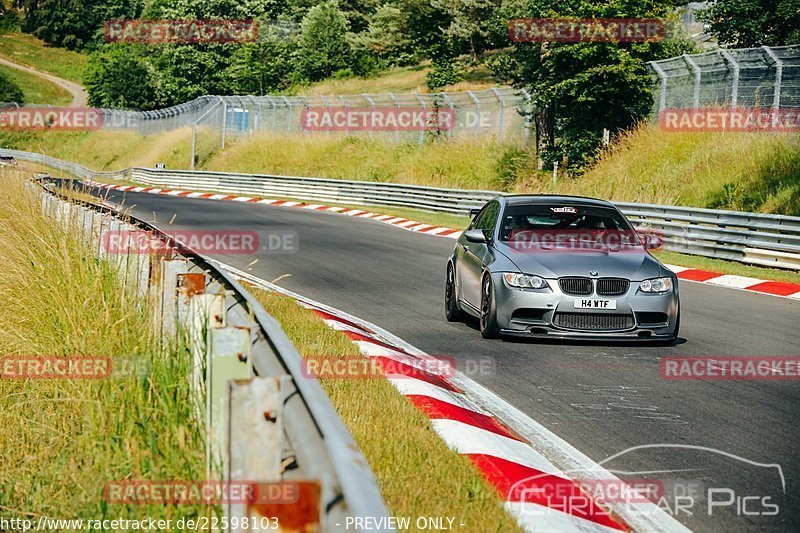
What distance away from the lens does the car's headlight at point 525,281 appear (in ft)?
35.4

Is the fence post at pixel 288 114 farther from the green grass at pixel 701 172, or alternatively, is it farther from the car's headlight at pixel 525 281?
the car's headlight at pixel 525 281

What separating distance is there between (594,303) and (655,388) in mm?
2004

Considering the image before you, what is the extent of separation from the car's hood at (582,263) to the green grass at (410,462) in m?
3.30

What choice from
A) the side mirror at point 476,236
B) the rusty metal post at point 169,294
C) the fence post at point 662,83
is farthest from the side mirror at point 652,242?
the fence post at point 662,83

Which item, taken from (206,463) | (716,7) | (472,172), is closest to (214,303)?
(206,463)

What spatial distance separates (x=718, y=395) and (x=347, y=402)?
3.23 m

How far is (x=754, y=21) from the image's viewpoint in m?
45.6

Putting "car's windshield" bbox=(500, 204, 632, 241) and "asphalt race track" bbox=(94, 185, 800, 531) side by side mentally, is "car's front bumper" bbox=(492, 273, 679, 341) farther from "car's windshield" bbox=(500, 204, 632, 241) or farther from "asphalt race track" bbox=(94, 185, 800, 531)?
"car's windshield" bbox=(500, 204, 632, 241)

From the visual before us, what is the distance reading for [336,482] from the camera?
8.84 feet

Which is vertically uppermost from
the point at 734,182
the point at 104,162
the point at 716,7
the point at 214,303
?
the point at 716,7

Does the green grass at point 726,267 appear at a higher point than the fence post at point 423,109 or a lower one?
lower

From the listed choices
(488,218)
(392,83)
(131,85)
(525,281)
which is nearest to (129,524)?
(525,281)

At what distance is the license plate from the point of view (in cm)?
1068

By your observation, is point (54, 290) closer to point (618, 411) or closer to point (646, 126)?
point (618, 411)
